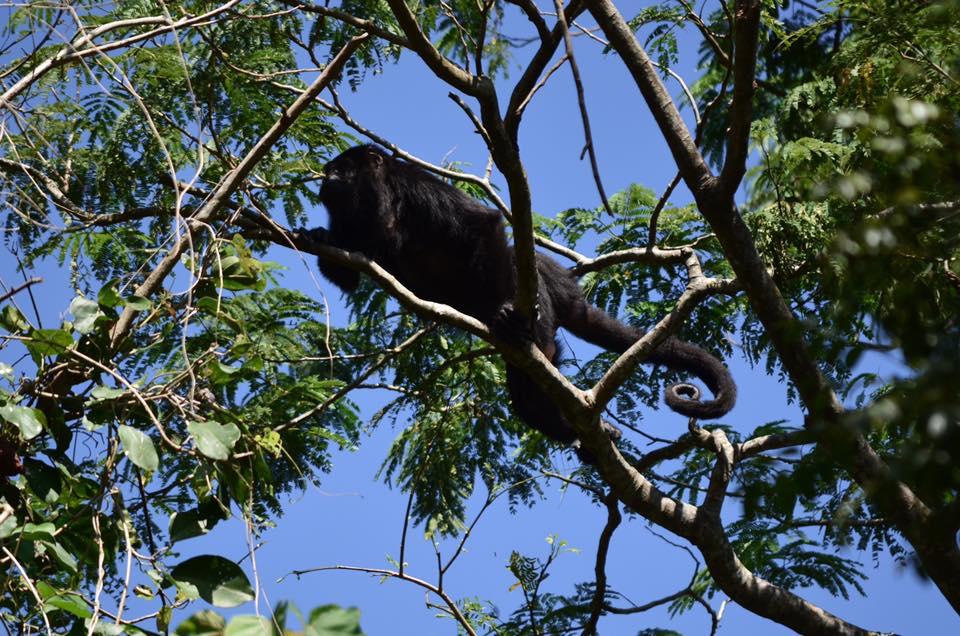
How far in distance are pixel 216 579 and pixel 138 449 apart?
0.39 metres

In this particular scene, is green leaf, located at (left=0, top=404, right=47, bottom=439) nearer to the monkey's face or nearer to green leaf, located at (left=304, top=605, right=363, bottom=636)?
green leaf, located at (left=304, top=605, right=363, bottom=636)

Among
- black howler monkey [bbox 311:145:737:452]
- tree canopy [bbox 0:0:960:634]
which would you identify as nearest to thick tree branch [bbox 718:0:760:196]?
tree canopy [bbox 0:0:960:634]

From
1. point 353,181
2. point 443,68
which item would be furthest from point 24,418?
point 353,181

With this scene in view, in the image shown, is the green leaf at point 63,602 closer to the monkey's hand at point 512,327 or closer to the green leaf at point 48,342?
the green leaf at point 48,342

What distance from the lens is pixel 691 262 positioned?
5.05 meters

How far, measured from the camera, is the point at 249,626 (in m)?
1.98

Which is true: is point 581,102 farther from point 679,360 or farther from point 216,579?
point 679,360

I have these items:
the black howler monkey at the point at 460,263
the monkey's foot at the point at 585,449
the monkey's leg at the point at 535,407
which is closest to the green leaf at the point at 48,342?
the black howler monkey at the point at 460,263

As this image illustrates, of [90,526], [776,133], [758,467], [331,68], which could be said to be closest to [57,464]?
[90,526]

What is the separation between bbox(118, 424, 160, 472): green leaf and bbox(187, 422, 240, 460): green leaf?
112mm

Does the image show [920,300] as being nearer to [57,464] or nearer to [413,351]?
[57,464]

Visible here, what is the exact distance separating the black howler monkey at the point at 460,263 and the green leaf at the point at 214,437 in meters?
3.18

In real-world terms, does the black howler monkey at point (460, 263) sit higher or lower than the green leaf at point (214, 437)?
higher

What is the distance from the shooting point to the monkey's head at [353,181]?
19.2 feet
